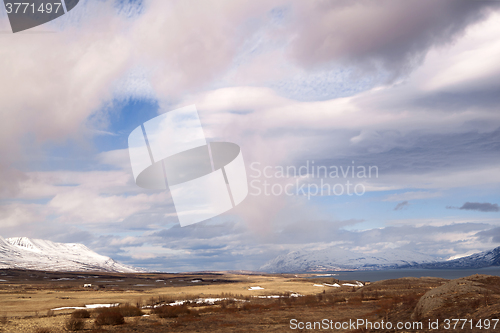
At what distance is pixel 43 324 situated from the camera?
23.2 metres

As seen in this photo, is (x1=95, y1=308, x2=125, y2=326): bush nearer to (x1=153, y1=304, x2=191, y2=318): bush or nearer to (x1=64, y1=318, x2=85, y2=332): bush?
(x1=64, y1=318, x2=85, y2=332): bush

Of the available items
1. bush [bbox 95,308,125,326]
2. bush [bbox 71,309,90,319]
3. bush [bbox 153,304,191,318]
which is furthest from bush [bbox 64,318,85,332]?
bush [bbox 153,304,191,318]

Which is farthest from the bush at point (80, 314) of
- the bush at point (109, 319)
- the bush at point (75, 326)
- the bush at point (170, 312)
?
the bush at point (170, 312)

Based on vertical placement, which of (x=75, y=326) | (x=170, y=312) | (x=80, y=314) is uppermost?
(x=75, y=326)

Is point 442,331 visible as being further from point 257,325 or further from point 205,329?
point 205,329

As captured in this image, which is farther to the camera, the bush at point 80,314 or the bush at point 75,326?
the bush at point 80,314

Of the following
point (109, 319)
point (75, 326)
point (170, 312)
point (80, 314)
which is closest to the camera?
point (75, 326)

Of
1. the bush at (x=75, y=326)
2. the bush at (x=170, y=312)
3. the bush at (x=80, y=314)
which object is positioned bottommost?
the bush at (x=170, y=312)

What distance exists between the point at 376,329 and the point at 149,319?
16.4 m

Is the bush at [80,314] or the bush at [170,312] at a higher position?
the bush at [80,314]

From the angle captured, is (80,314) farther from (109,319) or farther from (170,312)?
(170,312)

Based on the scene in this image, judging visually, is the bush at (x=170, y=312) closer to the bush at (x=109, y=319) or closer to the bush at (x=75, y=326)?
the bush at (x=109, y=319)

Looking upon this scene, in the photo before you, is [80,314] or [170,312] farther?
[170,312]

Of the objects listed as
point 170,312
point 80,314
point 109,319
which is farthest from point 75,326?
point 170,312
